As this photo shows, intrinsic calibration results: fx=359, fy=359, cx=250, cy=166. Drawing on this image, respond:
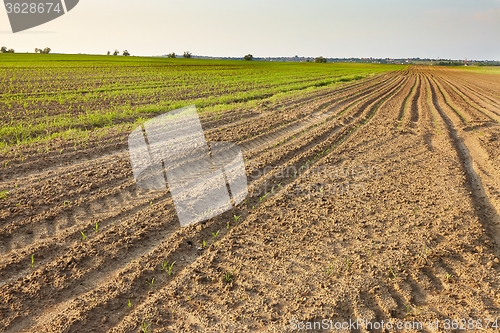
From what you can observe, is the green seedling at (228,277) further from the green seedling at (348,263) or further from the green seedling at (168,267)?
the green seedling at (348,263)

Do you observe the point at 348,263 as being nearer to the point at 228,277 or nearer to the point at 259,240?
the point at 259,240

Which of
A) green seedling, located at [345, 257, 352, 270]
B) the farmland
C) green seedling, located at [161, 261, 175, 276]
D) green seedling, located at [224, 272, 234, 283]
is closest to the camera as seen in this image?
the farmland

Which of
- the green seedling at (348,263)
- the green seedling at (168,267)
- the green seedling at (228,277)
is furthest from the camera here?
the green seedling at (348,263)

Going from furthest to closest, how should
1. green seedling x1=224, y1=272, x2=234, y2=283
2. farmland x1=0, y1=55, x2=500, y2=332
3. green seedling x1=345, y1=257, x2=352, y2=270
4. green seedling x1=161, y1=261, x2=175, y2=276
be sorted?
green seedling x1=345, y1=257, x2=352, y2=270 → green seedling x1=161, y1=261, x2=175, y2=276 → green seedling x1=224, y1=272, x2=234, y2=283 → farmland x1=0, y1=55, x2=500, y2=332

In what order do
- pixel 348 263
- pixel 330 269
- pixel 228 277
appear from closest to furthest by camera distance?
pixel 228 277 < pixel 330 269 < pixel 348 263

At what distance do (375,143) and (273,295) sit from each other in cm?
740

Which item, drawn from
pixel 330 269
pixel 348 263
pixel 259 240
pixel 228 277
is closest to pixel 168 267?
pixel 228 277

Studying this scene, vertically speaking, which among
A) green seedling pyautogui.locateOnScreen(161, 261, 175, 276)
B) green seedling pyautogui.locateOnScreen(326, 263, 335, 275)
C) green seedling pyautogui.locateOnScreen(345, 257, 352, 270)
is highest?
green seedling pyautogui.locateOnScreen(161, 261, 175, 276)

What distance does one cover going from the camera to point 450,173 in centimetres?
784

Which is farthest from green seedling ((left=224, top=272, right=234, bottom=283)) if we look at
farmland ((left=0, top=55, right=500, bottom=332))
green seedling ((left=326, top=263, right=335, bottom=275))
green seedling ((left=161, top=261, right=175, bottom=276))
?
green seedling ((left=326, top=263, right=335, bottom=275))

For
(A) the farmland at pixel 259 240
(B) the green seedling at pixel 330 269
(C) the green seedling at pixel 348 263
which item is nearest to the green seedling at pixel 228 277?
(A) the farmland at pixel 259 240

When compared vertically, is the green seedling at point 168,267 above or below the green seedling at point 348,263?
above

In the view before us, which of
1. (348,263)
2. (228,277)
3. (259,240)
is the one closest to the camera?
(228,277)

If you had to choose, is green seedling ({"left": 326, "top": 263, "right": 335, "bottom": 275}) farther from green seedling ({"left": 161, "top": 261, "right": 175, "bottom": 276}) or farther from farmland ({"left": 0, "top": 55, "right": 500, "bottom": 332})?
green seedling ({"left": 161, "top": 261, "right": 175, "bottom": 276})
